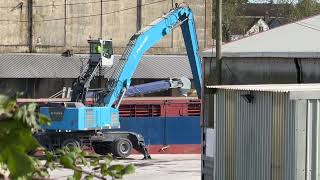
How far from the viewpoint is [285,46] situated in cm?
1859

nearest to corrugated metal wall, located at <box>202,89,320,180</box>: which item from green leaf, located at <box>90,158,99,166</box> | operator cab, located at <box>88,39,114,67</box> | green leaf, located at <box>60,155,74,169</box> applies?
green leaf, located at <box>90,158,99,166</box>

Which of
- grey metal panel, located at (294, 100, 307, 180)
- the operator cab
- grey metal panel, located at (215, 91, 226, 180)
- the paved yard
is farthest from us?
the operator cab

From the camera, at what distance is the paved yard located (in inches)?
1031

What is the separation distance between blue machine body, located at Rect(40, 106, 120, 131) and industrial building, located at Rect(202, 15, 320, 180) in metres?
A: 10.6

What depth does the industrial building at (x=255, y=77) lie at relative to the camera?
12391 millimetres

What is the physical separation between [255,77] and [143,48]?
45.4ft

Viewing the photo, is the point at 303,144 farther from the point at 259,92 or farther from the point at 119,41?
the point at 119,41

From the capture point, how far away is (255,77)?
59.7ft

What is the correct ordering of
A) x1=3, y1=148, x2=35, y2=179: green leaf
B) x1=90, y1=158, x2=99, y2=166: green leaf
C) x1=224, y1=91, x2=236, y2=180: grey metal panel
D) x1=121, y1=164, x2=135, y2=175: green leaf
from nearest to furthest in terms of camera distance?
x1=3, y1=148, x2=35, y2=179: green leaf < x1=121, y1=164, x2=135, y2=175: green leaf < x1=90, y1=158, x2=99, y2=166: green leaf < x1=224, y1=91, x2=236, y2=180: grey metal panel

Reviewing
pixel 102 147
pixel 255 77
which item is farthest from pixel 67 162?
pixel 102 147

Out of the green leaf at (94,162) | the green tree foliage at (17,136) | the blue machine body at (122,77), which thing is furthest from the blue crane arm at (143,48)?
the green tree foliage at (17,136)

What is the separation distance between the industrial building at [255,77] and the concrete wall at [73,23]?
27.3 metres

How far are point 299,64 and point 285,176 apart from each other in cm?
615

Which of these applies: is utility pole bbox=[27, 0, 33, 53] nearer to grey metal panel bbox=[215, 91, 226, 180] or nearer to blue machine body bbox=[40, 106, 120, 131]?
blue machine body bbox=[40, 106, 120, 131]
